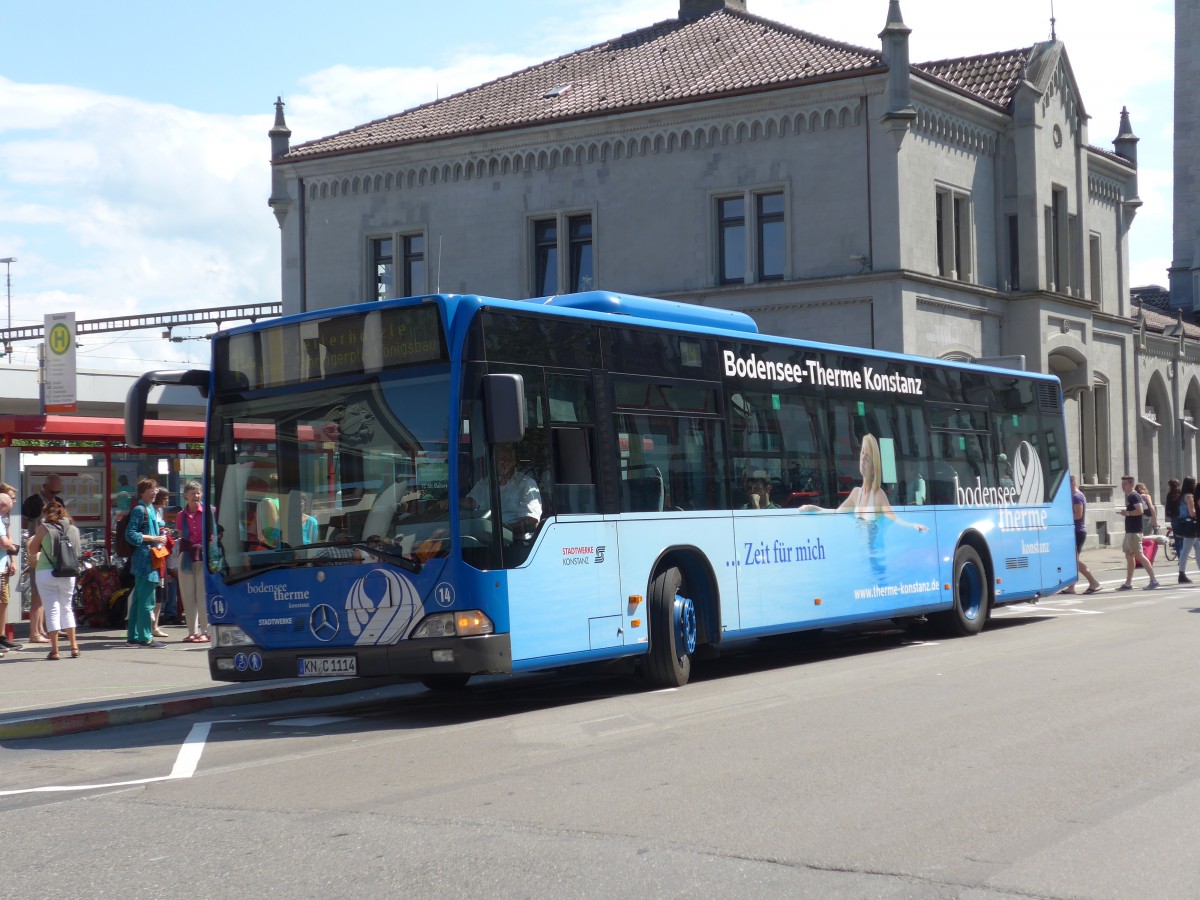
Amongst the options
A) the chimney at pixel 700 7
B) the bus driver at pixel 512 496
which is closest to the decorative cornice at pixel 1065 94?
the chimney at pixel 700 7

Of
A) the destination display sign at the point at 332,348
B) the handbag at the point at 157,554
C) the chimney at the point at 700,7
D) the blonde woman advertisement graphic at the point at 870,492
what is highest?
the chimney at the point at 700,7

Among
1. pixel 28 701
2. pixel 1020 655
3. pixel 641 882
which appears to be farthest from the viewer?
pixel 1020 655

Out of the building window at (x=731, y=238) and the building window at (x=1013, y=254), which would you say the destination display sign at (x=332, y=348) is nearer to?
the building window at (x=731, y=238)

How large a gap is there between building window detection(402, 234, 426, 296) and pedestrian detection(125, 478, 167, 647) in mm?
21926

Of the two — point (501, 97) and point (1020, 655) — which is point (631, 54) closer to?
point (501, 97)

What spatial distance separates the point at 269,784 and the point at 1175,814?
4.87 meters

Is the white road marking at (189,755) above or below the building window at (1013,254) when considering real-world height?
below

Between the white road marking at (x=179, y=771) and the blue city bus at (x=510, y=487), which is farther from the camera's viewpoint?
the blue city bus at (x=510, y=487)

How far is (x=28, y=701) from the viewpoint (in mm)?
12828

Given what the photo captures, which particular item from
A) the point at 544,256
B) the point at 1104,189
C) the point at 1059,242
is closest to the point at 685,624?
the point at 544,256

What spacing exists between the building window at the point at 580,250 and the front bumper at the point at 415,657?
85.8ft

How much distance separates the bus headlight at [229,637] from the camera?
37.9ft

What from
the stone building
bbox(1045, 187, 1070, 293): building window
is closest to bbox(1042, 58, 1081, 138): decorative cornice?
the stone building

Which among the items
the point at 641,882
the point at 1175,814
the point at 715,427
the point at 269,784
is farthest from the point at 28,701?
the point at 1175,814
